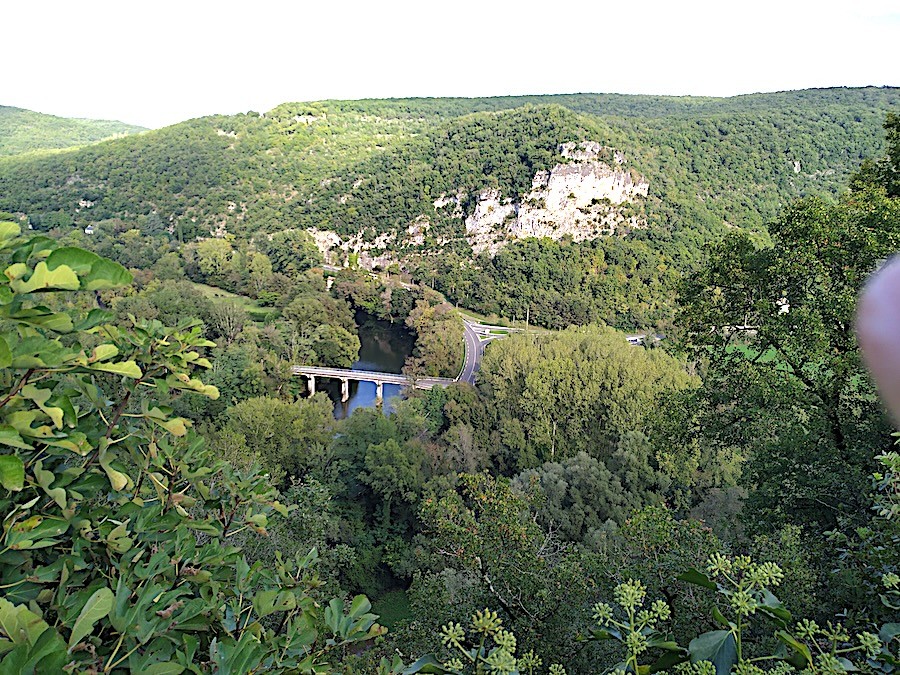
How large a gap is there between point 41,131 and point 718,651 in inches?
5440

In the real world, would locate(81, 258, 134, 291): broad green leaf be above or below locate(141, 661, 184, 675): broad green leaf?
above

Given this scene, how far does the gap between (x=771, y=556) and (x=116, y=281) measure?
5.07 m

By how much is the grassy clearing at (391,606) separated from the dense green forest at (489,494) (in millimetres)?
86

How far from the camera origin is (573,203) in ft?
197

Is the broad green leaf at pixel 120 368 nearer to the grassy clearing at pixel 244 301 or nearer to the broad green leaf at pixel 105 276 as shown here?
the broad green leaf at pixel 105 276

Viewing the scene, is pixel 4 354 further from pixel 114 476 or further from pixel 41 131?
pixel 41 131

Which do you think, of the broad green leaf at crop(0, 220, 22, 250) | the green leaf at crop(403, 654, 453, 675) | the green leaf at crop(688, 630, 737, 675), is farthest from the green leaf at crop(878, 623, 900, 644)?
the broad green leaf at crop(0, 220, 22, 250)

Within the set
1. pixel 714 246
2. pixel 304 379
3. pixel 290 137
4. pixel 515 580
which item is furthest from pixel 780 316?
pixel 290 137

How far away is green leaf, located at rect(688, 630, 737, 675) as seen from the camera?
1368 mm

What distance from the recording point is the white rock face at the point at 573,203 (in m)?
59.2

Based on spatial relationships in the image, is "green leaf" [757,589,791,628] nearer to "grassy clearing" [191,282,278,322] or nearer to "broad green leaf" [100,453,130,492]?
"broad green leaf" [100,453,130,492]

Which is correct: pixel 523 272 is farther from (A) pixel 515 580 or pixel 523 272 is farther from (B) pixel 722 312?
(A) pixel 515 580

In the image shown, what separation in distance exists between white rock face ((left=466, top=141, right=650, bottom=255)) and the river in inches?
724

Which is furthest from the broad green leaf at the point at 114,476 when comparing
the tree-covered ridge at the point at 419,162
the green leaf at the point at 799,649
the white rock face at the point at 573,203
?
the tree-covered ridge at the point at 419,162
